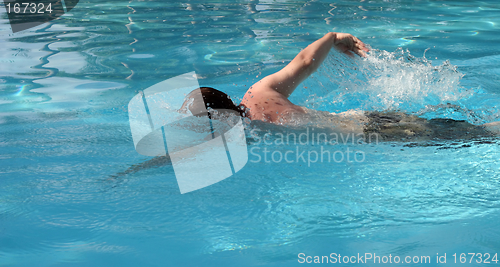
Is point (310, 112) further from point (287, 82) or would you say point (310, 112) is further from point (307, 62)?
point (307, 62)

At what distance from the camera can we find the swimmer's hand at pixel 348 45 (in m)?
3.17

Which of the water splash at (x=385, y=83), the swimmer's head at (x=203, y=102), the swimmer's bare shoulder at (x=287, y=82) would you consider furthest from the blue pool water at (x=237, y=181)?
the swimmer's head at (x=203, y=102)

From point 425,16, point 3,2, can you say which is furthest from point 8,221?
point 3,2

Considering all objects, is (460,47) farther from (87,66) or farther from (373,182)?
(87,66)

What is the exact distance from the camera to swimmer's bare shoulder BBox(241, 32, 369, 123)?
8.97ft

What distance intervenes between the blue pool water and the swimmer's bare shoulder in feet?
0.42

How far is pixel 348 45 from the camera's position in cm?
322
